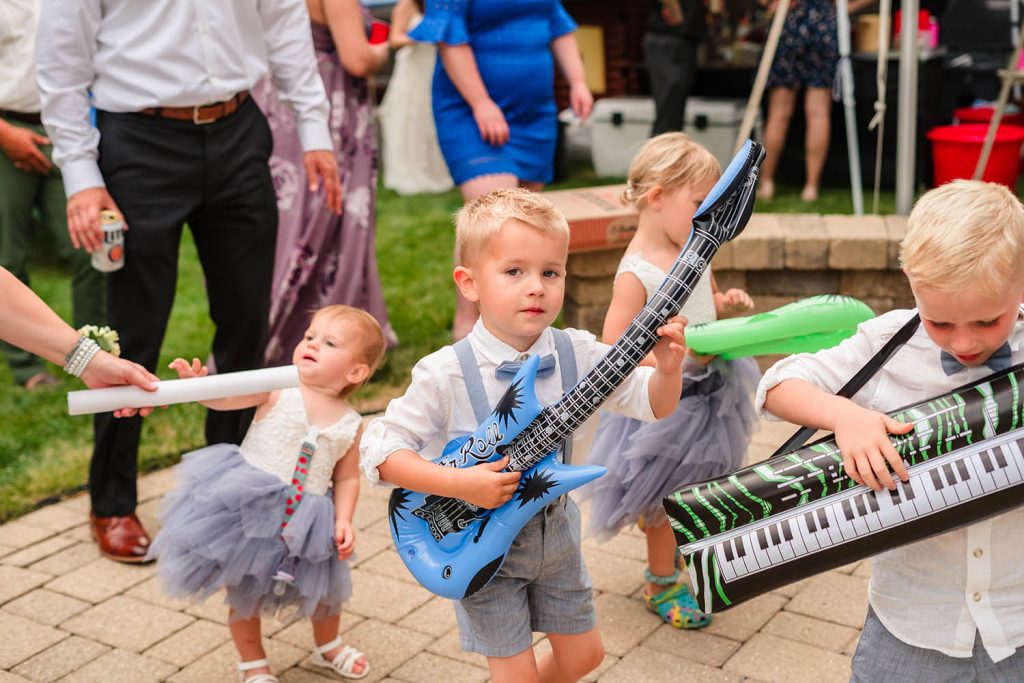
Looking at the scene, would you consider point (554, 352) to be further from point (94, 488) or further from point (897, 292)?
point (897, 292)

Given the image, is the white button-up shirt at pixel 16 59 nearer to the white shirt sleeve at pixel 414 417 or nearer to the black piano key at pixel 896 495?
the white shirt sleeve at pixel 414 417

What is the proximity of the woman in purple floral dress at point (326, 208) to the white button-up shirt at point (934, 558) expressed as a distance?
11.5ft

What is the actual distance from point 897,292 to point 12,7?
3.88m

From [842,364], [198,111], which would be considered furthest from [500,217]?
[198,111]

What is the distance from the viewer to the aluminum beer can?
3.56 metres

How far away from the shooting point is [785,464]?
2.10 m

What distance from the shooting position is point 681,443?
3.27 meters

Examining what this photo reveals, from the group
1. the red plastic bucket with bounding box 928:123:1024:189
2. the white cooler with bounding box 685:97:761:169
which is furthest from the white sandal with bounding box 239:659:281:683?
the white cooler with bounding box 685:97:761:169

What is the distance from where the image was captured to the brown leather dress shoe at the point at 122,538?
3895mm

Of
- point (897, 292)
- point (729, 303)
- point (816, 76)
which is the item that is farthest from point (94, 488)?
point (816, 76)

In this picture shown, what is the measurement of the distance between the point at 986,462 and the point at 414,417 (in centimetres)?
104

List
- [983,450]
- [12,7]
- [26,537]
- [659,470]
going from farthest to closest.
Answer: [12,7], [26,537], [659,470], [983,450]

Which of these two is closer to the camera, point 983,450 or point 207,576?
point 983,450

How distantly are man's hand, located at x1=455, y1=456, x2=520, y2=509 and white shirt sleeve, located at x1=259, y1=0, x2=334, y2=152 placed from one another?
6.65ft
